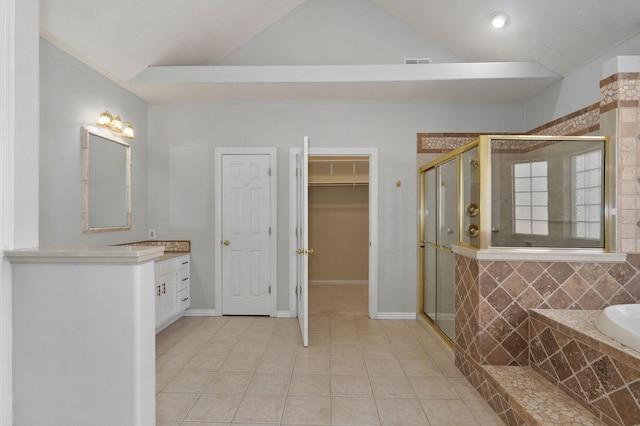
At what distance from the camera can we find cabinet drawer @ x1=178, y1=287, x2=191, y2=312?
143 inches

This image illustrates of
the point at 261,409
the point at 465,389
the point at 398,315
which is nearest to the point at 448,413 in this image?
the point at 465,389

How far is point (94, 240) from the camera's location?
3.02 m

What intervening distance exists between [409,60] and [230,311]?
133 inches

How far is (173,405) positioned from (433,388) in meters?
1.73

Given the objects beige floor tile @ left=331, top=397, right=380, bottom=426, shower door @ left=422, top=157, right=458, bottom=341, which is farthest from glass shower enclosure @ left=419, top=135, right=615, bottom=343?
beige floor tile @ left=331, top=397, right=380, bottom=426

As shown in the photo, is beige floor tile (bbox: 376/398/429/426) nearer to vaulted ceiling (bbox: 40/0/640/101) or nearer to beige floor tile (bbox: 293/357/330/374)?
beige floor tile (bbox: 293/357/330/374)

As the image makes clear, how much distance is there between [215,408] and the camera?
2104 millimetres

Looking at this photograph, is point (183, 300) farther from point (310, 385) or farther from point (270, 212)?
point (310, 385)

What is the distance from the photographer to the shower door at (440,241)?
9.74 feet

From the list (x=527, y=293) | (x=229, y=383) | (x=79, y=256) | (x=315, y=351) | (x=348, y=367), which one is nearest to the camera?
(x=79, y=256)

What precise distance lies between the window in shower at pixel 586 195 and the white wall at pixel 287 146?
1.53 metres

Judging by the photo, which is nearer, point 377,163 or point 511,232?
point 511,232

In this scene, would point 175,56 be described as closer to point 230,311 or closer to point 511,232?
point 230,311

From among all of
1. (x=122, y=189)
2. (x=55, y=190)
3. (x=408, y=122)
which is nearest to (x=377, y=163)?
(x=408, y=122)
